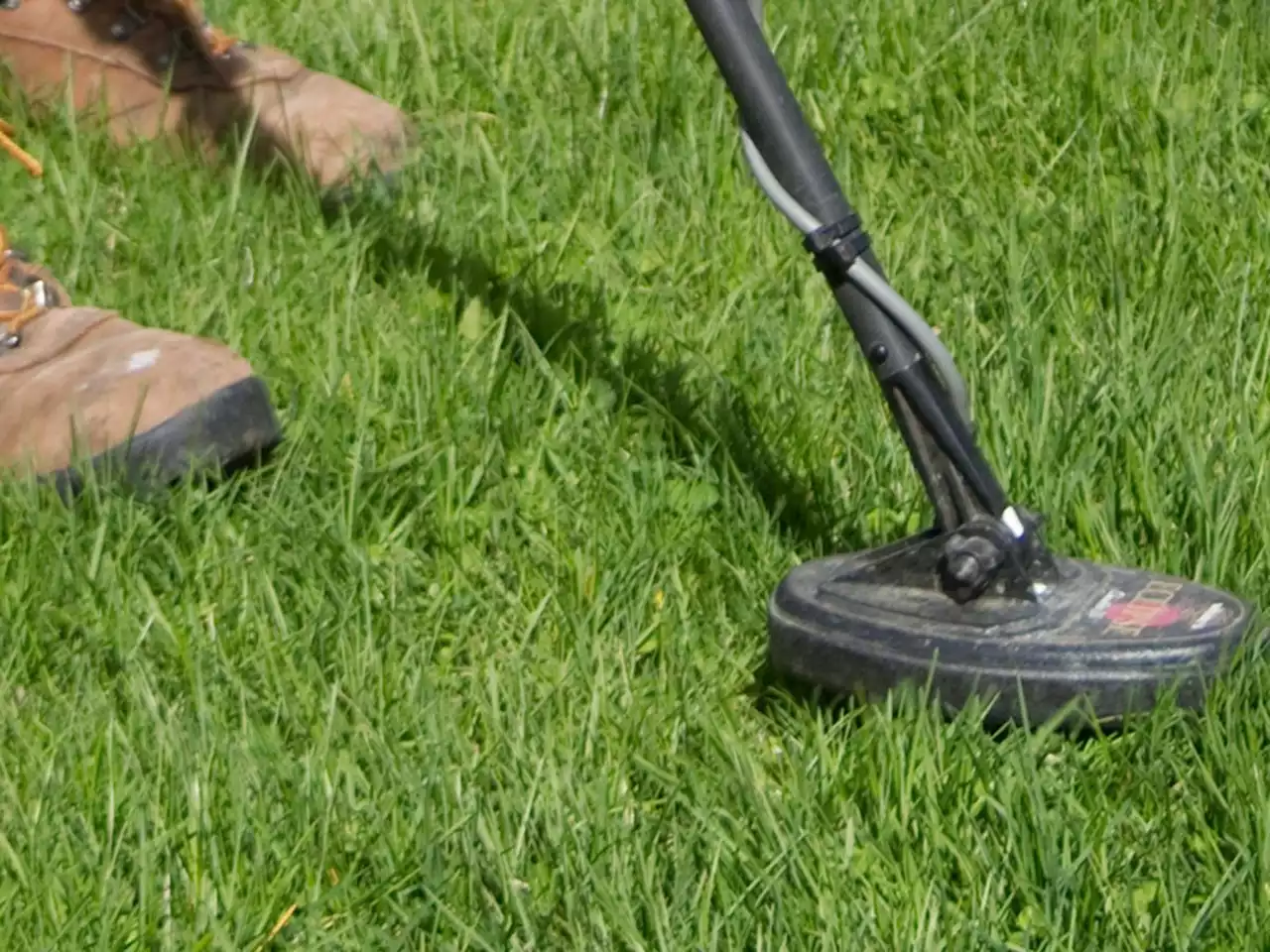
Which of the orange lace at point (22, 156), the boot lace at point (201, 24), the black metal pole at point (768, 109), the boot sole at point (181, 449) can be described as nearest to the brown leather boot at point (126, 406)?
the boot sole at point (181, 449)

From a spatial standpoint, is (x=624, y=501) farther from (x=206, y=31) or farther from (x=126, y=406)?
(x=206, y=31)

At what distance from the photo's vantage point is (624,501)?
225cm

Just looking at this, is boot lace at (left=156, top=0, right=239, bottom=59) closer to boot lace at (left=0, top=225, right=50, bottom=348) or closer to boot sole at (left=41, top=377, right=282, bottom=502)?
boot lace at (left=0, top=225, right=50, bottom=348)

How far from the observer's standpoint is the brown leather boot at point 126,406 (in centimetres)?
227

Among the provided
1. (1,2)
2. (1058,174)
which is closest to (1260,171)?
(1058,174)

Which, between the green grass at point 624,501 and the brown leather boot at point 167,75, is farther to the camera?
the brown leather boot at point 167,75

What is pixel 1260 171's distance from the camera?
2.86 m

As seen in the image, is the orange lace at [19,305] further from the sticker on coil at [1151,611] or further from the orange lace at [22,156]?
the sticker on coil at [1151,611]

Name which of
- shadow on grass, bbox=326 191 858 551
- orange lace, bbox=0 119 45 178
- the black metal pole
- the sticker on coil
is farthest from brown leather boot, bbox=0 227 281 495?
the sticker on coil

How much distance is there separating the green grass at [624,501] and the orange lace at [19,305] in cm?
19

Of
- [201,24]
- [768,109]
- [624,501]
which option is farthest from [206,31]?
[768,109]

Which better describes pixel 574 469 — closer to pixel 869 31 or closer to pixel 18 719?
pixel 18 719

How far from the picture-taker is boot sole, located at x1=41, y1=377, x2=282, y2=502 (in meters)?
2.27

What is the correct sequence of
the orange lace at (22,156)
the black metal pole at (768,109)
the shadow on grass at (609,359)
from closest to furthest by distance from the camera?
1. the black metal pole at (768,109)
2. the shadow on grass at (609,359)
3. the orange lace at (22,156)
